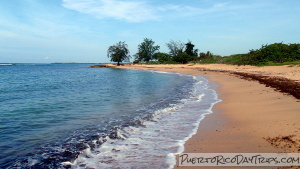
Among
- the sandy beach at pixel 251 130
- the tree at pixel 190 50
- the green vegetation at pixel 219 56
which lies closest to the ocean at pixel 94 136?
the sandy beach at pixel 251 130

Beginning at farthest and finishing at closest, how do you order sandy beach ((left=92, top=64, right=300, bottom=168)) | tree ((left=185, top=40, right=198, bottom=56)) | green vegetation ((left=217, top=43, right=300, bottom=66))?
tree ((left=185, top=40, right=198, bottom=56))
green vegetation ((left=217, top=43, right=300, bottom=66))
sandy beach ((left=92, top=64, right=300, bottom=168))

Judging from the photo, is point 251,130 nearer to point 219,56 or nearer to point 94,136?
point 94,136

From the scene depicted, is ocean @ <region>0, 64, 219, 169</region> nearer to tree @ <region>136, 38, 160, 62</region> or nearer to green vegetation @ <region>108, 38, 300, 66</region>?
green vegetation @ <region>108, 38, 300, 66</region>

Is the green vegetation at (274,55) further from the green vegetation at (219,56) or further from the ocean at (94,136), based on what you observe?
the ocean at (94,136)

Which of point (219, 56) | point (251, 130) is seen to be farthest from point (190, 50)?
point (251, 130)

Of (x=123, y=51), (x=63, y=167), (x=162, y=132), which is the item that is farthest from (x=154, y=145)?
(x=123, y=51)

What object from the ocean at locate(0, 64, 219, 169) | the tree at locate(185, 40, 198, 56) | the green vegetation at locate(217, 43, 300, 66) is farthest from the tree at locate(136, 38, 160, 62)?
the ocean at locate(0, 64, 219, 169)

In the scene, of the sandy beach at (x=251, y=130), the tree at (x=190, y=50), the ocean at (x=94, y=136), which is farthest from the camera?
the tree at (x=190, y=50)

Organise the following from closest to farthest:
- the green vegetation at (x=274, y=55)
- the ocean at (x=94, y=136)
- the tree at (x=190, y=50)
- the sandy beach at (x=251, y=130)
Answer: the ocean at (x=94, y=136) → the sandy beach at (x=251, y=130) → the green vegetation at (x=274, y=55) → the tree at (x=190, y=50)

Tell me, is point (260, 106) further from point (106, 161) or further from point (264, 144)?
point (106, 161)

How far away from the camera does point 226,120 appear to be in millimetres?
7402

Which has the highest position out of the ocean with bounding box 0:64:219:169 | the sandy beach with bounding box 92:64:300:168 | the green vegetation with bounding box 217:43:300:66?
the green vegetation with bounding box 217:43:300:66

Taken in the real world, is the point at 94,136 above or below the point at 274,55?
below

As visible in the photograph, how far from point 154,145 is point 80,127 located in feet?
10.4
